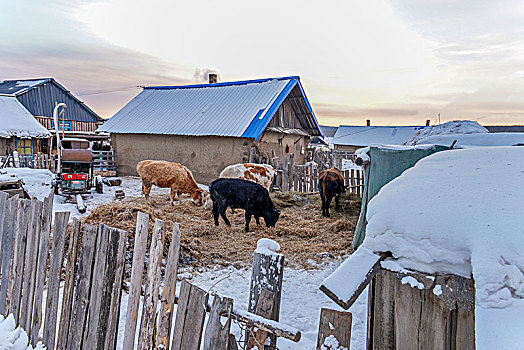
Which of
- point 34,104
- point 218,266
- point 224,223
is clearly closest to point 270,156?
point 224,223

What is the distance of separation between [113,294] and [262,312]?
1.18m

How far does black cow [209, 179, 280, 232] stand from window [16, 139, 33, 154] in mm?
22734

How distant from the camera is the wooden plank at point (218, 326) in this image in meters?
2.03

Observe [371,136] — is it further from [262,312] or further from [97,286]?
[262,312]

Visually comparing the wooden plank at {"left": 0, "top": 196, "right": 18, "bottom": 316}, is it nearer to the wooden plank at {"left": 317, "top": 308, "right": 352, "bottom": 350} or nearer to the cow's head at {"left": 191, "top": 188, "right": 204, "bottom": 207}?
the wooden plank at {"left": 317, "top": 308, "right": 352, "bottom": 350}

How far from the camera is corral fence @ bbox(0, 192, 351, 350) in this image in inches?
79.5

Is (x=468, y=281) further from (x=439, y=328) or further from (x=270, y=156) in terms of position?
(x=270, y=156)

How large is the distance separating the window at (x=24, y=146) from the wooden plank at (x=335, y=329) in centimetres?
2919

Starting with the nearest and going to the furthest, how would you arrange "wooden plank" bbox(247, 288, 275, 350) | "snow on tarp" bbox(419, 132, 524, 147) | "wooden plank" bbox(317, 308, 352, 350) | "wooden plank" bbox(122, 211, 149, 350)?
"wooden plank" bbox(317, 308, 352, 350) < "wooden plank" bbox(247, 288, 275, 350) < "wooden plank" bbox(122, 211, 149, 350) < "snow on tarp" bbox(419, 132, 524, 147)

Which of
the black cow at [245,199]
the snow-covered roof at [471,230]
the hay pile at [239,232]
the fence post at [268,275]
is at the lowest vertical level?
the hay pile at [239,232]

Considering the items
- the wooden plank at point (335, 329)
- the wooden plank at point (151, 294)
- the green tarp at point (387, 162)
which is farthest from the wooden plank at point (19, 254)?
the green tarp at point (387, 162)

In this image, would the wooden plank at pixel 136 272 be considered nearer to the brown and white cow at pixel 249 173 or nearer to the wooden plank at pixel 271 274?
the wooden plank at pixel 271 274

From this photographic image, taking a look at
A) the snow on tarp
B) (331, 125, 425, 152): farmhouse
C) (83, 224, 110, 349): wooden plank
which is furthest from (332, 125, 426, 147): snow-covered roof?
(83, 224, 110, 349): wooden plank

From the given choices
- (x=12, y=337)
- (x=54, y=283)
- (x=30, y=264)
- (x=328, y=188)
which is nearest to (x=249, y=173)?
(x=328, y=188)
